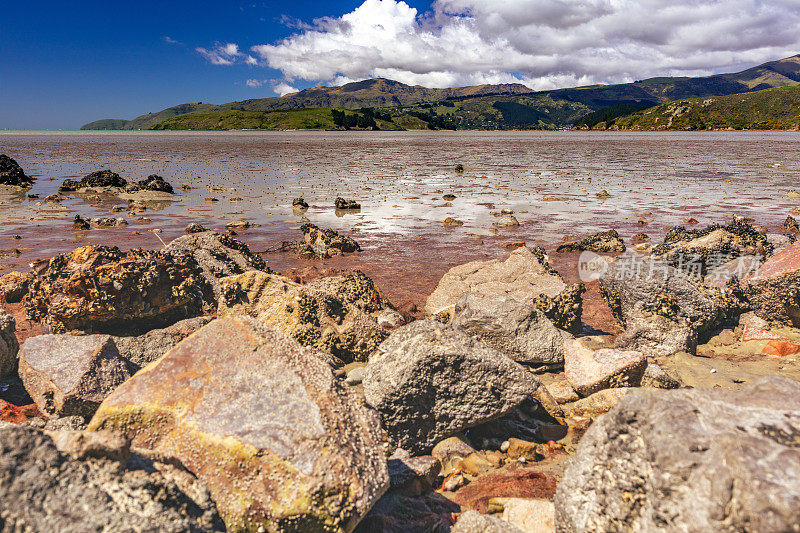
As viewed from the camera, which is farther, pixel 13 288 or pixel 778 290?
pixel 13 288

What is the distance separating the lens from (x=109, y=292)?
20.6 ft

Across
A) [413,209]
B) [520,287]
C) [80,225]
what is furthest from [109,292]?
[413,209]

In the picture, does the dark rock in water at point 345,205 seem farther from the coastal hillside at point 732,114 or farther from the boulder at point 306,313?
the coastal hillside at point 732,114

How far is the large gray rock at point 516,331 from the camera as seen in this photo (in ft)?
19.8

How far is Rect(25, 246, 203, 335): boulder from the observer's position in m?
6.22

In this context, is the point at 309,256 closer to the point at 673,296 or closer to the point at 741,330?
the point at 673,296

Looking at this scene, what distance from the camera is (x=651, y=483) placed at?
255cm

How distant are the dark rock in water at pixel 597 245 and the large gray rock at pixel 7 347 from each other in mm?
11344

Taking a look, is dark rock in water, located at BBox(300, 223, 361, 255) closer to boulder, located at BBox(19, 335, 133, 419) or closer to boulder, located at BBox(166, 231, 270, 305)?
boulder, located at BBox(166, 231, 270, 305)

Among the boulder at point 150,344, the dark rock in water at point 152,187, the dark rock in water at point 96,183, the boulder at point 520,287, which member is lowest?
the boulder at point 520,287

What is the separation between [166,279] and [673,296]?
7.47 meters

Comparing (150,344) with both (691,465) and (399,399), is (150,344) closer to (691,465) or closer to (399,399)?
(399,399)

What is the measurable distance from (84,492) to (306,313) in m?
4.09

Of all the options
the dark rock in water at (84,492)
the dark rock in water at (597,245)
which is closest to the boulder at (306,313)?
the dark rock in water at (84,492)
